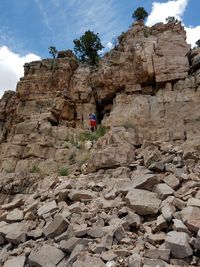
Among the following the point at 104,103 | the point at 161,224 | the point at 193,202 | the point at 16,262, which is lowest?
the point at 16,262

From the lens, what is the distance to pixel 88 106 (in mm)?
15977

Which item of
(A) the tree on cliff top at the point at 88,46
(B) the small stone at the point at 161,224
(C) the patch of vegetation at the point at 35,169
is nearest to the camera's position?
(B) the small stone at the point at 161,224

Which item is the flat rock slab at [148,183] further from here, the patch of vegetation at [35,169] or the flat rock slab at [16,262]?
the patch of vegetation at [35,169]

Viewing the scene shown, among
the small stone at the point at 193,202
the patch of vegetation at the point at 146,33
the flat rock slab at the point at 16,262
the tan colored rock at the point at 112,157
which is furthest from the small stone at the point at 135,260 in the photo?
the patch of vegetation at the point at 146,33

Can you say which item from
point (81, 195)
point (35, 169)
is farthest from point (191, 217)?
point (35, 169)

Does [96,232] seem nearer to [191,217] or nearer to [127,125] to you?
[191,217]

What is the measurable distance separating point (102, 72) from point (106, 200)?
9.10 meters

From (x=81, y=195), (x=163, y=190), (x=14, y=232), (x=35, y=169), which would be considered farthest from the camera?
(x=35, y=169)

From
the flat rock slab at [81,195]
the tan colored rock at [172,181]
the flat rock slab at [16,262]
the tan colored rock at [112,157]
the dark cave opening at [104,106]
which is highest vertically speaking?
the dark cave opening at [104,106]

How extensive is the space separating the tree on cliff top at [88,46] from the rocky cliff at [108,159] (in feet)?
8.20

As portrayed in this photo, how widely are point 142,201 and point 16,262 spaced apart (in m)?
2.70

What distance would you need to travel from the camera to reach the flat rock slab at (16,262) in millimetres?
5770

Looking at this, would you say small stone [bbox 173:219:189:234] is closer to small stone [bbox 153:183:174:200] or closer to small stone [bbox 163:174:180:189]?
small stone [bbox 153:183:174:200]

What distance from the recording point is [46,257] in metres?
5.67
